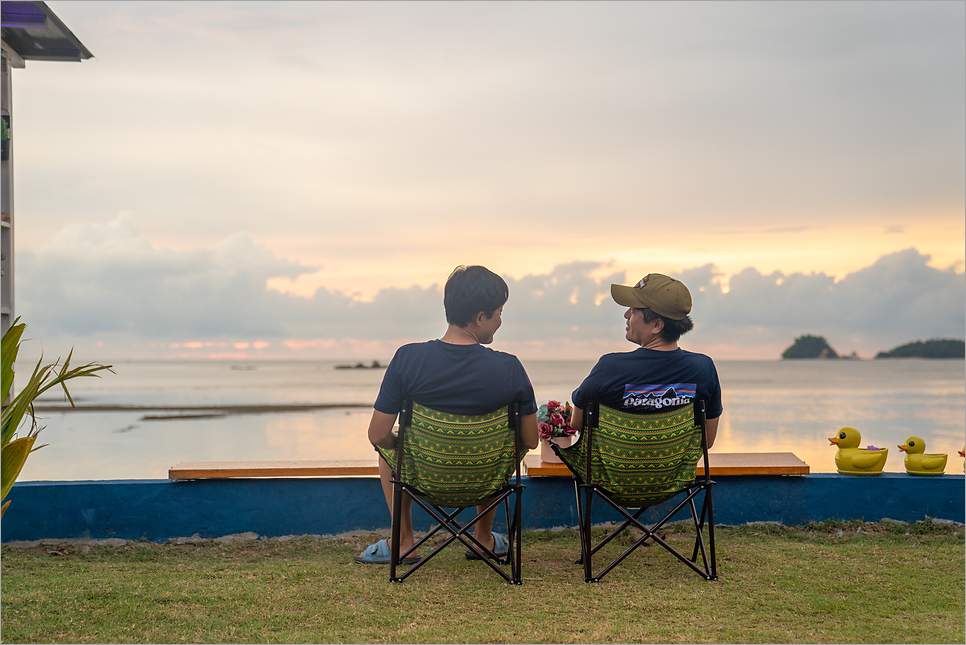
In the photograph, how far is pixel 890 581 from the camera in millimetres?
2943

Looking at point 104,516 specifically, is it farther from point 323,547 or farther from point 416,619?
Answer: point 416,619

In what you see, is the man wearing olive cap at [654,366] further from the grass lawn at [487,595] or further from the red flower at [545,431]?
the grass lawn at [487,595]

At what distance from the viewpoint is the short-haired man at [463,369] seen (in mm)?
2805

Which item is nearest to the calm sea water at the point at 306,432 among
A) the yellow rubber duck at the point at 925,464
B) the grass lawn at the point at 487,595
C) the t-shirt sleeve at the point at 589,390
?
the yellow rubber duck at the point at 925,464

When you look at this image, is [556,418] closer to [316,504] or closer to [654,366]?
[654,366]

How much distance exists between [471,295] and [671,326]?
2.74 feet

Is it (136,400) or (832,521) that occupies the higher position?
(832,521)

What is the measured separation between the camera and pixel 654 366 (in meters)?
2.91

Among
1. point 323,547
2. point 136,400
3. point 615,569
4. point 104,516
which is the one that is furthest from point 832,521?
point 136,400

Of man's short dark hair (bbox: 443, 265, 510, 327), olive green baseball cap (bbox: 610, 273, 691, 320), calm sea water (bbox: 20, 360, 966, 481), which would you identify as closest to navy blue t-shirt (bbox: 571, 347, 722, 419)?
olive green baseball cap (bbox: 610, 273, 691, 320)

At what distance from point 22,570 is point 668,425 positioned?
278 cm

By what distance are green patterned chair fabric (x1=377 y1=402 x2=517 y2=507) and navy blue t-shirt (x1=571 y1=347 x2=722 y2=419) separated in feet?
1.18

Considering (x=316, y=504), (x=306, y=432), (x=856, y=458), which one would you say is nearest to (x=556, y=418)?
(x=316, y=504)

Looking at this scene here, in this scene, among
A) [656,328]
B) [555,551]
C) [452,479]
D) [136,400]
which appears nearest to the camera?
[452,479]
